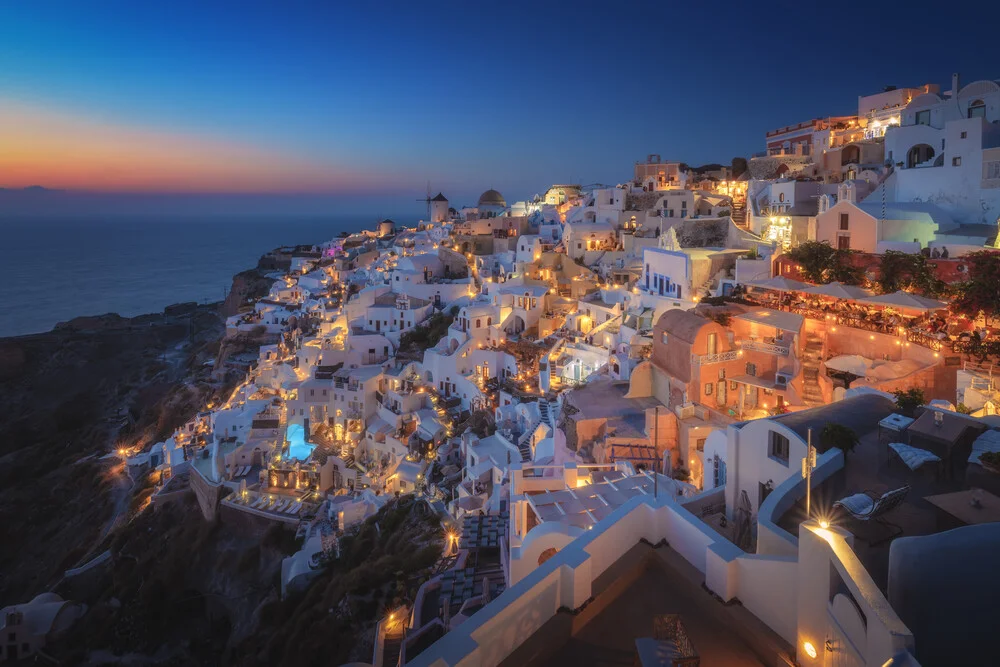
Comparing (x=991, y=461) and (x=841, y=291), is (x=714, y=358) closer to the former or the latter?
(x=841, y=291)

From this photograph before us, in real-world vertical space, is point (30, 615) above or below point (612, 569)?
below

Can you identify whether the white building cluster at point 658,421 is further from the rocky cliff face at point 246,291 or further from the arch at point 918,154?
the rocky cliff face at point 246,291

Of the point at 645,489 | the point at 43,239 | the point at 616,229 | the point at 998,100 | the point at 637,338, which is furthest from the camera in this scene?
the point at 43,239

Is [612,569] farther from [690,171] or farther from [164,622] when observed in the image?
[690,171]

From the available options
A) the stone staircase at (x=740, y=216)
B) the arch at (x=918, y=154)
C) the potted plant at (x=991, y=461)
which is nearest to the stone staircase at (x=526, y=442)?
the potted plant at (x=991, y=461)

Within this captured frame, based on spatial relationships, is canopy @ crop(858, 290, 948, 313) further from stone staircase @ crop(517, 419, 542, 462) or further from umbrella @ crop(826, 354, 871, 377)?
stone staircase @ crop(517, 419, 542, 462)

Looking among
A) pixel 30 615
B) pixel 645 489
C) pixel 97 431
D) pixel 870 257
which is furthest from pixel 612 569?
pixel 97 431

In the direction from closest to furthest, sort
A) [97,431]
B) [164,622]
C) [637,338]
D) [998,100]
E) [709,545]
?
1. [709,545]
2. [637,338]
3. [998,100]
4. [164,622]
5. [97,431]
